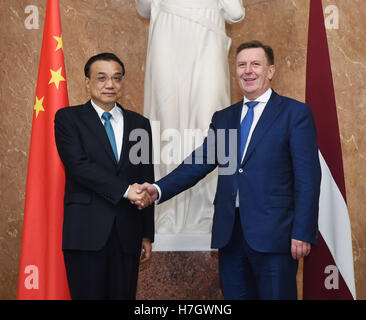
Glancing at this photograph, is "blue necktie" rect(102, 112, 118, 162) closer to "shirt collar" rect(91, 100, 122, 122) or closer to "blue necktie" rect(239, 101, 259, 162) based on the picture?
→ "shirt collar" rect(91, 100, 122, 122)

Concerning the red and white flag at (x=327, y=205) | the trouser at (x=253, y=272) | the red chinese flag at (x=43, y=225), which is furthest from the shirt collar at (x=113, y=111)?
the red and white flag at (x=327, y=205)

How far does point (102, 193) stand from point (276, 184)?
0.88 meters

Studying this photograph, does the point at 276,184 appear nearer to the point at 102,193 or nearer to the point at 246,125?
the point at 246,125

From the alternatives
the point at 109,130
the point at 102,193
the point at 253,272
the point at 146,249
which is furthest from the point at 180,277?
the point at 109,130

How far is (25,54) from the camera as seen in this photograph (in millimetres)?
4945

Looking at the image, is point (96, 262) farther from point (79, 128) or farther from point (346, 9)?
point (346, 9)

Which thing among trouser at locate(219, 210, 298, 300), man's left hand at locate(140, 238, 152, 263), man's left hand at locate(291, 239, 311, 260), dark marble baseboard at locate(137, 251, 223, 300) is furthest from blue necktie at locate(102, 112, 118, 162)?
man's left hand at locate(291, 239, 311, 260)

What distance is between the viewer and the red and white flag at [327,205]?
3.78 meters

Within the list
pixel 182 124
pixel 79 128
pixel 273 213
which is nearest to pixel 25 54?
pixel 182 124

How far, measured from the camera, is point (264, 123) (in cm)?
288

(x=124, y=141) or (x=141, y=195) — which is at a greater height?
(x=124, y=141)

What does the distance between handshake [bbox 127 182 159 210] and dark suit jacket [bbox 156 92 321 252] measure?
37 cm

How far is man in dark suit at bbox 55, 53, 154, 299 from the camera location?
2797mm
